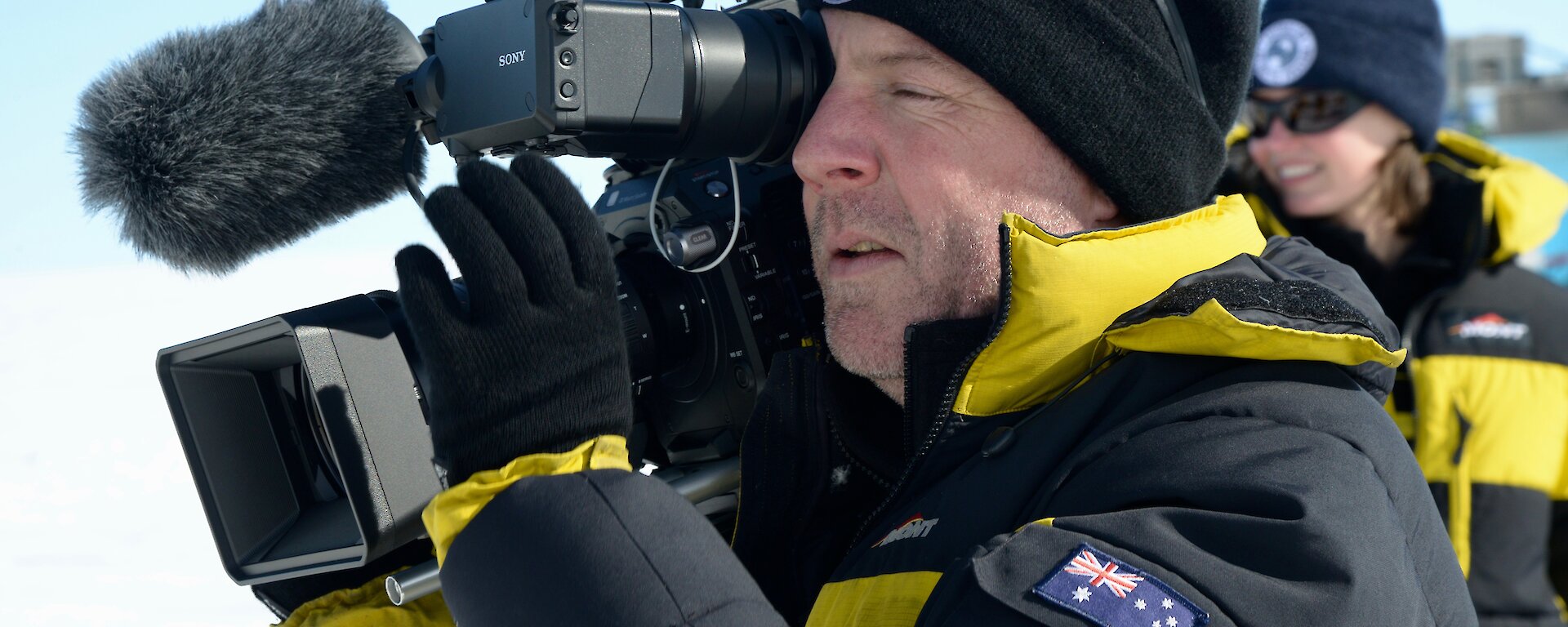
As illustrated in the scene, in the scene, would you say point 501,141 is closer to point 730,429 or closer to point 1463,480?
point 730,429

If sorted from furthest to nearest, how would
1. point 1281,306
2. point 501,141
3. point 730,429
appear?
point 730,429 < point 501,141 < point 1281,306

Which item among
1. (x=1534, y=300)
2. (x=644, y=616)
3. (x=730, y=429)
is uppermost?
(x=644, y=616)

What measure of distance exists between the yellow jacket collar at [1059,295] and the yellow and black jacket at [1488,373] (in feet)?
4.02

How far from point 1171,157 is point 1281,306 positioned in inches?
13.9

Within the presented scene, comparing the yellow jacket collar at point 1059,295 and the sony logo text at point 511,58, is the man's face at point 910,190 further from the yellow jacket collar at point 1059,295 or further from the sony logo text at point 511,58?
the sony logo text at point 511,58

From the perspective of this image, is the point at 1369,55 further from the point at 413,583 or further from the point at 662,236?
the point at 413,583

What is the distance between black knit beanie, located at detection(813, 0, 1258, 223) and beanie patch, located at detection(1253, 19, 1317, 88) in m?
1.13

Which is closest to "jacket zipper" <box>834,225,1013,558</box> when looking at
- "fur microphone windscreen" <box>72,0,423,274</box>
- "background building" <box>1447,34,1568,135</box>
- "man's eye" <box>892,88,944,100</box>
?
"man's eye" <box>892,88,944,100</box>

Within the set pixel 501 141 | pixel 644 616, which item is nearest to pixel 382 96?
pixel 501 141

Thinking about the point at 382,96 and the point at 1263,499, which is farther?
the point at 382,96

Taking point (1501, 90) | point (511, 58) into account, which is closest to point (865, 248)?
point (511, 58)

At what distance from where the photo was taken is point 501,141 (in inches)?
46.1

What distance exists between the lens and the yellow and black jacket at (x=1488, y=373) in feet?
Answer: 6.66

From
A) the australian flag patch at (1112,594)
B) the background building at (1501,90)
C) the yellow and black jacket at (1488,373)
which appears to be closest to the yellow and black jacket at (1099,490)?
the australian flag patch at (1112,594)
